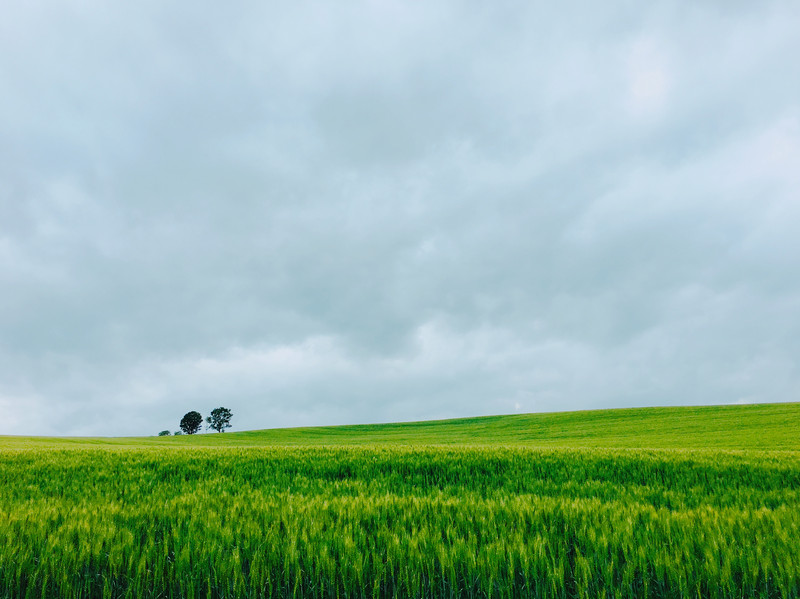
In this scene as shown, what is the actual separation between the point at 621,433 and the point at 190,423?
81.1 metres

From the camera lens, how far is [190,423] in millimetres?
86250

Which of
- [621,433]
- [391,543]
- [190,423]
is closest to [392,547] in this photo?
[391,543]

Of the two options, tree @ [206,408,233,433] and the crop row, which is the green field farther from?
tree @ [206,408,233,433]

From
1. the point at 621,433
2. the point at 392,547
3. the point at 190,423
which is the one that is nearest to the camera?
the point at 392,547

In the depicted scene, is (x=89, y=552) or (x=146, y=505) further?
(x=146, y=505)

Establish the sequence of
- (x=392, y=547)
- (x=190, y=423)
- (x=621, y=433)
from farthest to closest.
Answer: (x=190, y=423) → (x=621, y=433) → (x=392, y=547)

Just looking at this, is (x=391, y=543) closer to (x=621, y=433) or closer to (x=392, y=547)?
(x=392, y=547)

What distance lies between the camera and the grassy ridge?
2556cm

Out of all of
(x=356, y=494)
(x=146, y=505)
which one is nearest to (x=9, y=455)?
(x=146, y=505)

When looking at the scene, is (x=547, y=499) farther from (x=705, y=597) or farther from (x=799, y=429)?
(x=799, y=429)

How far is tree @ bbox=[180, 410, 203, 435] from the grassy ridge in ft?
131

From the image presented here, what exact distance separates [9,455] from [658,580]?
14015 mm

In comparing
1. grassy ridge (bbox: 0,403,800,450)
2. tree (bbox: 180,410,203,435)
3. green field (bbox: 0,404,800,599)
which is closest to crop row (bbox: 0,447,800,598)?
green field (bbox: 0,404,800,599)

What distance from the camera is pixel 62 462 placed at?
903 cm
